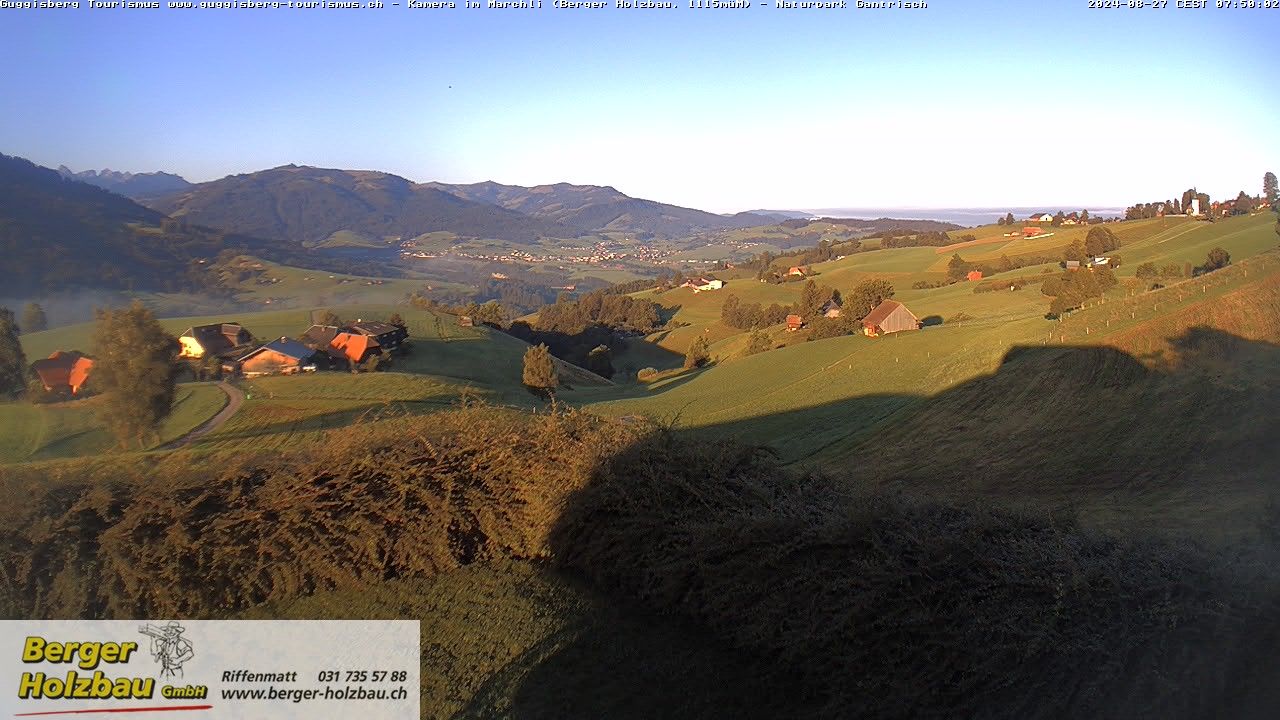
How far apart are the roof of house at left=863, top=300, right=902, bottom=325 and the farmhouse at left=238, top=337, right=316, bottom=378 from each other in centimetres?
2755

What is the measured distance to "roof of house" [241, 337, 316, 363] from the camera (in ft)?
70.2

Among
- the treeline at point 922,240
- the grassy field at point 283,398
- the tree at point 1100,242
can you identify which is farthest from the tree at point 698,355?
the treeline at point 922,240

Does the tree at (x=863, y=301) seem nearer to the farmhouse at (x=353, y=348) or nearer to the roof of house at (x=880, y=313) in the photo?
the roof of house at (x=880, y=313)

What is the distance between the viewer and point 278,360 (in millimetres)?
21359

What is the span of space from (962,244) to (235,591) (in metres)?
77.3

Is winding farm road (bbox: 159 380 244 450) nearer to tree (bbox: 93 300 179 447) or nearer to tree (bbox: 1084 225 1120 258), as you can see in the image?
tree (bbox: 93 300 179 447)

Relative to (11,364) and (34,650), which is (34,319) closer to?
(11,364)

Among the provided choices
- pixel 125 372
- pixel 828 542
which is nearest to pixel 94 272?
pixel 125 372

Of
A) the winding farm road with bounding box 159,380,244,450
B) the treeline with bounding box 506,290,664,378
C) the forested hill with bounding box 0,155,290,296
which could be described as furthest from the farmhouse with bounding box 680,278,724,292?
the winding farm road with bounding box 159,380,244,450

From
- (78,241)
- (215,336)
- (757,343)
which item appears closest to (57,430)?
(215,336)

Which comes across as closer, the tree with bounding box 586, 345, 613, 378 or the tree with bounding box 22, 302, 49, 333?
the tree with bounding box 22, 302, 49, 333

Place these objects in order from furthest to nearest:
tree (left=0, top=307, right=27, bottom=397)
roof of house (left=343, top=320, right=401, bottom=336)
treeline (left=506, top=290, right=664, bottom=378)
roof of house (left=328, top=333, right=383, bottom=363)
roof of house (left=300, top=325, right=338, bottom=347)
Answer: treeline (left=506, top=290, right=664, bottom=378) → roof of house (left=343, top=320, right=401, bottom=336) → roof of house (left=328, top=333, right=383, bottom=363) → roof of house (left=300, top=325, right=338, bottom=347) → tree (left=0, top=307, right=27, bottom=397)

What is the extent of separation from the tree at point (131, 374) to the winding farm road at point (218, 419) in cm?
49

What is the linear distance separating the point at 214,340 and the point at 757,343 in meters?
30.5
